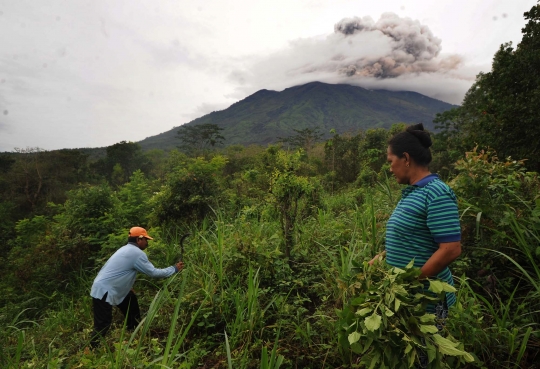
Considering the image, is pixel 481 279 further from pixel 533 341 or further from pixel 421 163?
pixel 421 163

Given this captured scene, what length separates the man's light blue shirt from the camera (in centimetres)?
321

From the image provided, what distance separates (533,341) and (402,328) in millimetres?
1572

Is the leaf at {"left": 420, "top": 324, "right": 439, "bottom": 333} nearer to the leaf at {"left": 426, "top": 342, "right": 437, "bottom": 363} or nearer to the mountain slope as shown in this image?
the leaf at {"left": 426, "top": 342, "right": 437, "bottom": 363}

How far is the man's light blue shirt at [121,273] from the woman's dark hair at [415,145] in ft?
9.11

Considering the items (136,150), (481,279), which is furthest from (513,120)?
(136,150)

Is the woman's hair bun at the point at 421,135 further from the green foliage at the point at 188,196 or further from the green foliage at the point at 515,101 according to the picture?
the green foliage at the point at 515,101

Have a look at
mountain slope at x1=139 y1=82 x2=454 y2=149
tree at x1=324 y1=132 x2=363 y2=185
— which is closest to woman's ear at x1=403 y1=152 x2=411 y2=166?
tree at x1=324 y1=132 x2=363 y2=185

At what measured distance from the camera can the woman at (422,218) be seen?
1.34m

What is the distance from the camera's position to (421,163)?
157cm

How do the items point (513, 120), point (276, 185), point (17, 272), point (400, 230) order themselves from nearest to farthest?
point (400, 230) < point (276, 185) < point (17, 272) < point (513, 120)

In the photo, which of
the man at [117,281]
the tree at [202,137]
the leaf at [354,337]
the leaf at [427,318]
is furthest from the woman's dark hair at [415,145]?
the tree at [202,137]

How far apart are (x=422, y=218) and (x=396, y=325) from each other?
60cm

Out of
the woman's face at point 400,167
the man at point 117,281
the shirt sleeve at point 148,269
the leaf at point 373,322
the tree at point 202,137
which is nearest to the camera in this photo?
the leaf at point 373,322

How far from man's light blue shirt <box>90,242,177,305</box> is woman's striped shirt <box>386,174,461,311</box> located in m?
2.60
